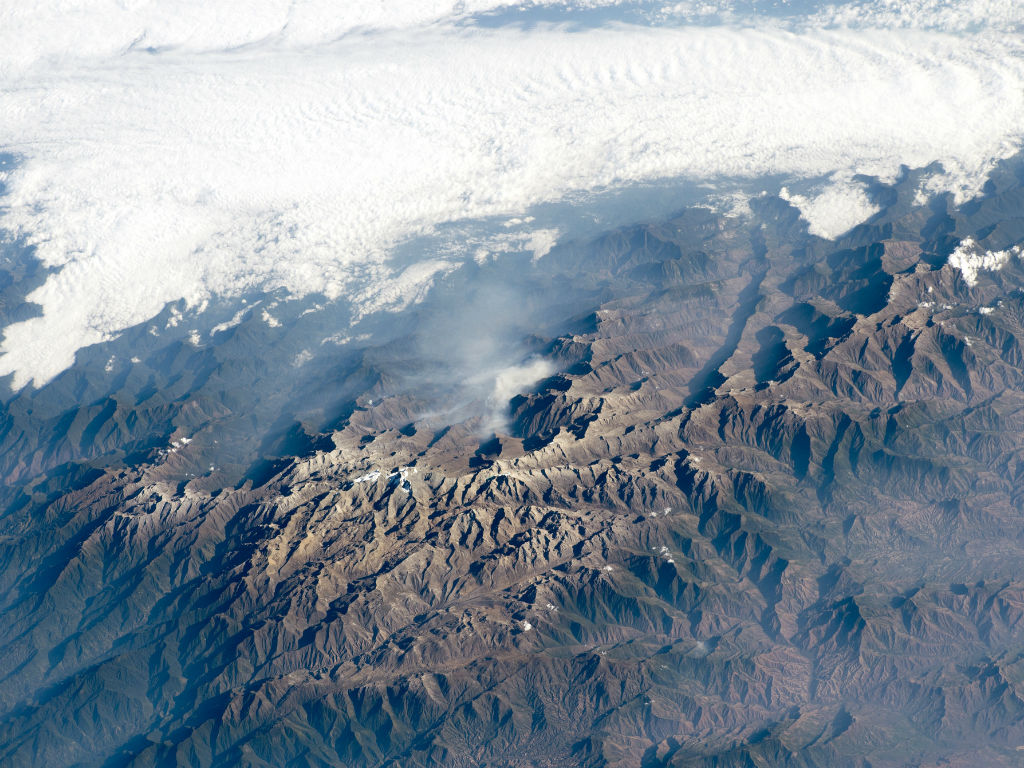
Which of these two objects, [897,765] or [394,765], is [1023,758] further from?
[394,765]

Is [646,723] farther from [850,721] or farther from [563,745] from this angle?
[850,721]

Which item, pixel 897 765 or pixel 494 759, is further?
pixel 494 759

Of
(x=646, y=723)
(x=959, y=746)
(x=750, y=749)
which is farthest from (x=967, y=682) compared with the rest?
(x=646, y=723)

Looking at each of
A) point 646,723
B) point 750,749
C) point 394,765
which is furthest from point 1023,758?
point 394,765

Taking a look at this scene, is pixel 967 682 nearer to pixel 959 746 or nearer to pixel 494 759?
pixel 959 746

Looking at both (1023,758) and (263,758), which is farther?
(263,758)

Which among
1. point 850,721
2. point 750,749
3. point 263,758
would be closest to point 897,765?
point 850,721
